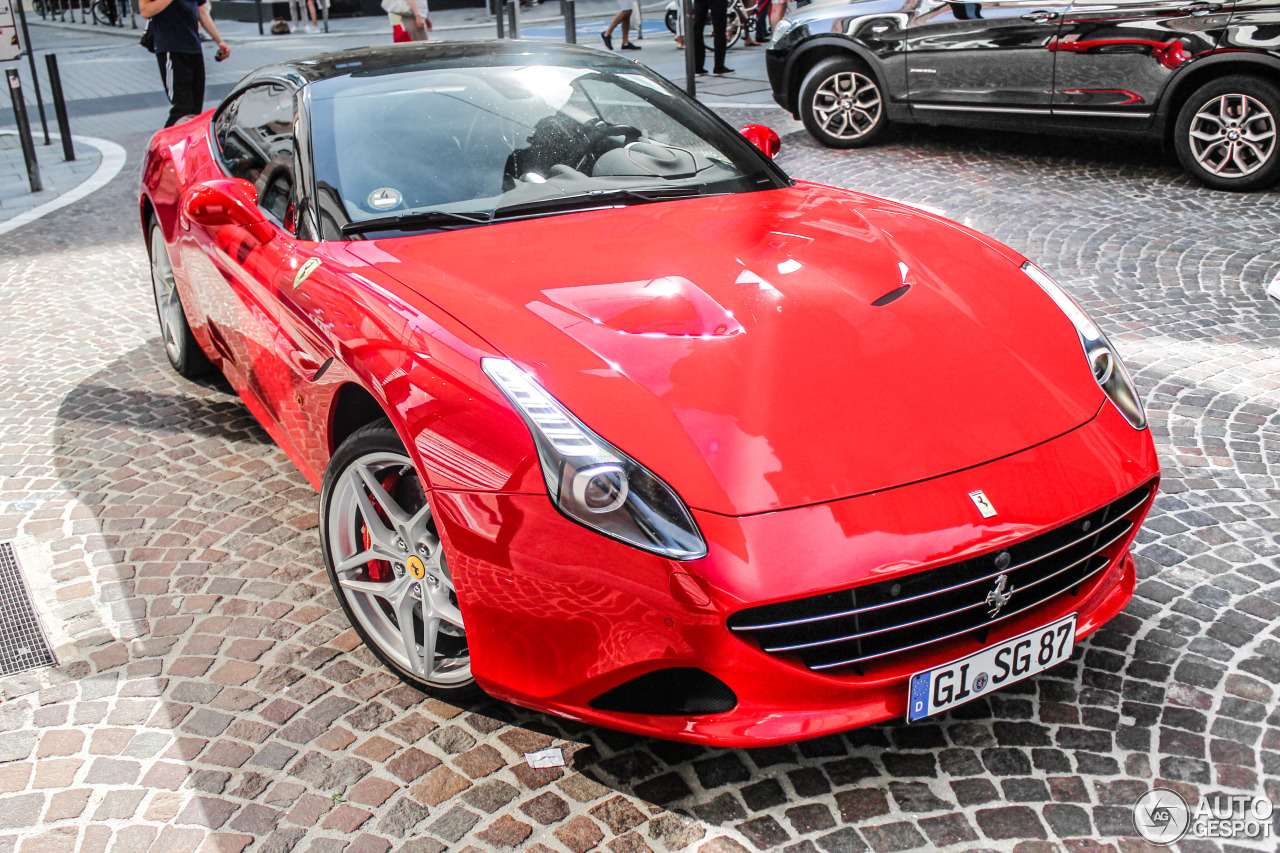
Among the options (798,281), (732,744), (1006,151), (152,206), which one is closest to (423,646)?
(732,744)

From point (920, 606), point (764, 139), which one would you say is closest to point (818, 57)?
point (764, 139)

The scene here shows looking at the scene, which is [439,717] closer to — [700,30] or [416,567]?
[416,567]

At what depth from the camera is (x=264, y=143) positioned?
380cm

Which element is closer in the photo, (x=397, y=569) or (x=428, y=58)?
(x=397, y=569)

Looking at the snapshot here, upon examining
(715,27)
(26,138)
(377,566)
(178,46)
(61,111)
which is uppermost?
(178,46)

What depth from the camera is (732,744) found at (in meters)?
2.16

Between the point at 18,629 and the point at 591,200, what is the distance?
81.3 inches

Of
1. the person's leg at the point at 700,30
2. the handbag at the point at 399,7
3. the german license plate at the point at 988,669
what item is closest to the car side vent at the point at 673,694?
the german license plate at the point at 988,669

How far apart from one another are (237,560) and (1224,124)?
21.4 feet

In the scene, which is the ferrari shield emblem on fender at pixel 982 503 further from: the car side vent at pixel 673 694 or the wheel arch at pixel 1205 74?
the wheel arch at pixel 1205 74

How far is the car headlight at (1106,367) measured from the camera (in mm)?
2617

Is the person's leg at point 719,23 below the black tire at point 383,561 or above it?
above

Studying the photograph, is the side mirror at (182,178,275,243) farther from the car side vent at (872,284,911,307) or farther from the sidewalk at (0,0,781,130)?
the sidewalk at (0,0,781,130)

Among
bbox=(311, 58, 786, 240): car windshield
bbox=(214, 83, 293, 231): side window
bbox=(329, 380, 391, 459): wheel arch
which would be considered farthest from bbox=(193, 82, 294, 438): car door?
bbox=(329, 380, 391, 459): wheel arch
